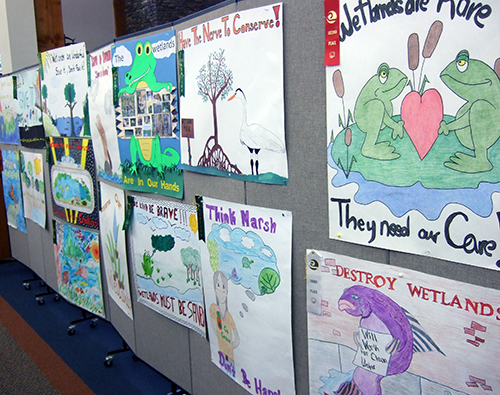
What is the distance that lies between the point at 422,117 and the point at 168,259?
4.19ft

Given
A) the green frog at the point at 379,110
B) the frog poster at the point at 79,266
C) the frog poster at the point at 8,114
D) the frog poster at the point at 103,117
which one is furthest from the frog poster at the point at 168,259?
the frog poster at the point at 8,114

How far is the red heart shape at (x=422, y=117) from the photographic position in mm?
914

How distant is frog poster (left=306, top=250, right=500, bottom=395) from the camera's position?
3.04 feet

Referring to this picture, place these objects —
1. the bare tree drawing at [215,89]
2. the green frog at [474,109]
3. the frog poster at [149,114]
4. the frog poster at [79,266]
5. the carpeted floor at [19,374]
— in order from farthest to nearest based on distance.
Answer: the frog poster at [79,266], the carpeted floor at [19,374], the frog poster at [149,114], the bare tree drawing at [215,89], the green frog at [474,109]

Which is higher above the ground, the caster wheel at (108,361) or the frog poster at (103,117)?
the frog poster at (103,117)

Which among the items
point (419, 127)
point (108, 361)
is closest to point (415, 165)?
point (419, 127)

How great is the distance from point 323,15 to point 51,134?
88.6 inches

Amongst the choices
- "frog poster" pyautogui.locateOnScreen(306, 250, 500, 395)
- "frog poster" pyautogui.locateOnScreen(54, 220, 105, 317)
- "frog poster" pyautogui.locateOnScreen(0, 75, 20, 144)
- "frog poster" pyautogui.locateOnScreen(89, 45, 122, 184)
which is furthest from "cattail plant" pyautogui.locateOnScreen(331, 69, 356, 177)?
"frog poster" pyautogui.locateOnScreen(0, 75, 20, 144)

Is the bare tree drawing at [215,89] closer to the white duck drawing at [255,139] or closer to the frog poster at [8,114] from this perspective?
the white duck drawing at [255,139]

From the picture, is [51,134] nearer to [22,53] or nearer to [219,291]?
[22,53]

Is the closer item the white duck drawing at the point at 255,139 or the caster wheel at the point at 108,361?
the white duck drawing at the point at 255,139

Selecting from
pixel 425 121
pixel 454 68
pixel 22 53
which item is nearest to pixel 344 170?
pixel 425 121

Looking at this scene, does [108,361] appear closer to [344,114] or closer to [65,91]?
[65,91]

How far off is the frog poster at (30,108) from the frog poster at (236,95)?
178 centimetres
